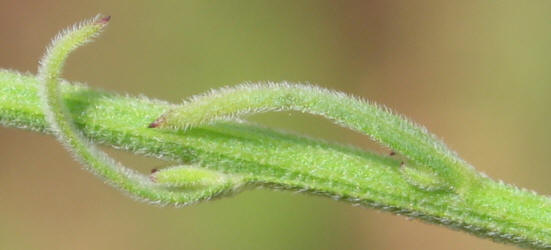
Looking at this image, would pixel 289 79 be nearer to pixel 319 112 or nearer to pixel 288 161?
pixel 288 161

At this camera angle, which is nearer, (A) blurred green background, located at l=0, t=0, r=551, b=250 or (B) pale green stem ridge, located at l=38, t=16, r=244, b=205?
(B) pale green stem ridge, located at l=38, t=16, r=244, b=205

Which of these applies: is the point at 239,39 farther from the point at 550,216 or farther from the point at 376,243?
the point at 550,216

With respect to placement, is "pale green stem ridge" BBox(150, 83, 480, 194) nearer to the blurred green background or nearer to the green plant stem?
the green plant stem

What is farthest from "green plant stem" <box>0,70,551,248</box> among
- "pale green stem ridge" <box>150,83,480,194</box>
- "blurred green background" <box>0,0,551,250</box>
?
"blurred green background" <box>0,0,551,250</box>

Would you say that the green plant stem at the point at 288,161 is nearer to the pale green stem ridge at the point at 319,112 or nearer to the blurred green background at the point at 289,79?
the pale green stem ridge at the point at 319,112

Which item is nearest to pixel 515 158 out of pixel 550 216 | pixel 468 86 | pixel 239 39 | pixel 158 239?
pixel 468 86

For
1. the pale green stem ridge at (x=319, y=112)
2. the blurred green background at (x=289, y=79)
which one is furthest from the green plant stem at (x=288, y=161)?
the blurred green background at (x=289, y=79)

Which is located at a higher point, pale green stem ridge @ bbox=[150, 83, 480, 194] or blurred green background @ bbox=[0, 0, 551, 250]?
blurred green background @ bbox=[0, 0, 551, 250]
